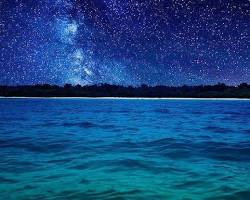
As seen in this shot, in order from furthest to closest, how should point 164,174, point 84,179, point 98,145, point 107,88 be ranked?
point 107,88, point 98,145, point 164,174, point 84,179

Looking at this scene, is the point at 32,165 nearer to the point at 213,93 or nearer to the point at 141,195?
the point at 141,195

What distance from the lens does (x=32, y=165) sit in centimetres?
1124

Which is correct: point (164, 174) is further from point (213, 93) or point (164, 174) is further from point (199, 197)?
point (213, 93)

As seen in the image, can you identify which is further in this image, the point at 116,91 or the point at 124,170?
the point at 116,91

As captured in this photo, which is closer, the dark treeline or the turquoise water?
the turquoise water

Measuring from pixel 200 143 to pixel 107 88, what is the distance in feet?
425

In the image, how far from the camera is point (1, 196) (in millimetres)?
7984

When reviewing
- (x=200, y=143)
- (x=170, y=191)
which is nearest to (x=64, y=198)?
(x=170, y=191)

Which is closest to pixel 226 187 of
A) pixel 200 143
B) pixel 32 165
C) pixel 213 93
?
pixel 32 165

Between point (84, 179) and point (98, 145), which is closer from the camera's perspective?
point (84, 179)

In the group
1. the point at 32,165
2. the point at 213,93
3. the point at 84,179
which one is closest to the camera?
the point at 84,179

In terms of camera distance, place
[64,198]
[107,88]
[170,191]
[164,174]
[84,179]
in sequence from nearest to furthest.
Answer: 1. [64,198]
2. [170,191]
3. [84,179]
4. [164,174]
5. [107,88]

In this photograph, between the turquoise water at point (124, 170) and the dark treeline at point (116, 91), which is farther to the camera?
the dark treeline at point (116, 91)

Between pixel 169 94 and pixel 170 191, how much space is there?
13295cm
